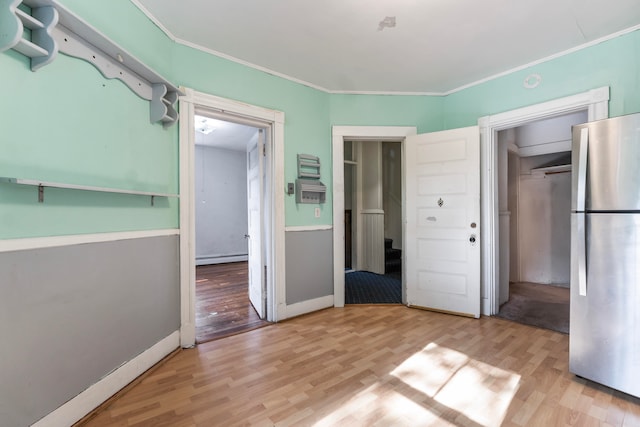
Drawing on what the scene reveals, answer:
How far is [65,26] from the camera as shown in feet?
4.68

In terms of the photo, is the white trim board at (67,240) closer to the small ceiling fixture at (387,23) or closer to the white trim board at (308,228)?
the white trim board at (308,228)

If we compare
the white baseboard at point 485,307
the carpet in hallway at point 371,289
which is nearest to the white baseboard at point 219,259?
the carpet in hallway at point 371,289

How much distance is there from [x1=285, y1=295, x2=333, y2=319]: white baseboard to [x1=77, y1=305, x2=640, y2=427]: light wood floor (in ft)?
1.18

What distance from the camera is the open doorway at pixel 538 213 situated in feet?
12.2

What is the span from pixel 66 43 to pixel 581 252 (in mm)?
3210

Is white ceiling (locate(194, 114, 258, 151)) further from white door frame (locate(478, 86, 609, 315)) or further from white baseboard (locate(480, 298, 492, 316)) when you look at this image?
white baseboard (locate(480, 298, 492, 316))

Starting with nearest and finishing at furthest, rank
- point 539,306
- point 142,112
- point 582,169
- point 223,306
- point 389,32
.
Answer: point 582,169, point 142,112, point 389,32, point 539,306, point 223,306

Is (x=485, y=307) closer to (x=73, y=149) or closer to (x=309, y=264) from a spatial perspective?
(x=309, y=264)

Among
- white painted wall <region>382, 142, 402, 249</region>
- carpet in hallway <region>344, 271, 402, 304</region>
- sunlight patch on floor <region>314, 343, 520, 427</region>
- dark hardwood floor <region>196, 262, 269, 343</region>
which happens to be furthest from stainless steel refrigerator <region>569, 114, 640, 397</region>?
white painted wall <region>382, 142, 402, 249</region>

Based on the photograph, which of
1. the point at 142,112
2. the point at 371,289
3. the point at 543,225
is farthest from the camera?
the point at 543,225

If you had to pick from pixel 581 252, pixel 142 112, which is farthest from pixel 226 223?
pixel 581 252

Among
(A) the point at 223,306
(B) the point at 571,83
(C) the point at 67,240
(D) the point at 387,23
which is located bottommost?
(A) the point at 223,306

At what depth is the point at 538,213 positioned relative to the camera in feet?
14.6

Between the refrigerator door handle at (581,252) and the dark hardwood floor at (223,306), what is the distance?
2578 millimetres
